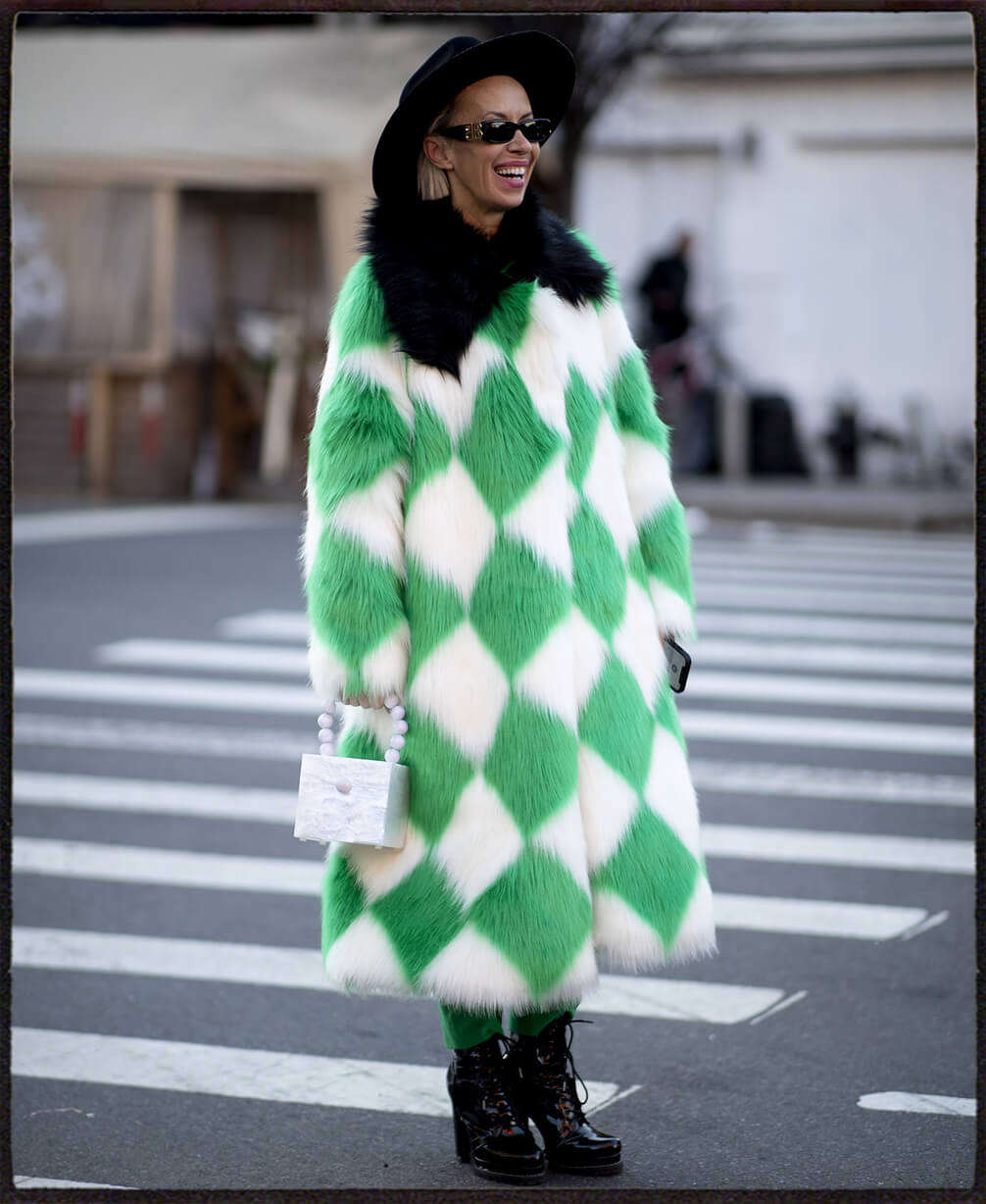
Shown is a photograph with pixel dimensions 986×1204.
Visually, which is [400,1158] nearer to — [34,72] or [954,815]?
[954,815]

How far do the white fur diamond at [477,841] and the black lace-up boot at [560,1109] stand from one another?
377 mm

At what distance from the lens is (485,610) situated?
318cm

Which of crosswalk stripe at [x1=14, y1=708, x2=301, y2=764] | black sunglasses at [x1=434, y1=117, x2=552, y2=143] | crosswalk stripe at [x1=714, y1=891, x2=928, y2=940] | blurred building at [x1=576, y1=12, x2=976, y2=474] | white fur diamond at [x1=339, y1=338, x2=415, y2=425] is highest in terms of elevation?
blurred building at [x1=576, y1=12, x2=976, y2=474]

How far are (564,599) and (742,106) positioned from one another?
1846 centimetres

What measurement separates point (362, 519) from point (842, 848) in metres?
3.30

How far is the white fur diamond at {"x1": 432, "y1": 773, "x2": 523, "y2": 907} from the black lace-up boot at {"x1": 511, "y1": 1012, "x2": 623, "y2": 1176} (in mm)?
377

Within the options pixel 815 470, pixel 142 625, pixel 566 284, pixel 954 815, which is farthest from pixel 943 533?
pixel 566 284

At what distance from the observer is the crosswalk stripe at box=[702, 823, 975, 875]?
5812 millimetres

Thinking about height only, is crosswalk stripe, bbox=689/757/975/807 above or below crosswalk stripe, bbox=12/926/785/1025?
above

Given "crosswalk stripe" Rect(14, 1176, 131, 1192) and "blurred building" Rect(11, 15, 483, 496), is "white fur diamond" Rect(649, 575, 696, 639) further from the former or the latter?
"blurred building" Rect(11, 15, 483, 496)

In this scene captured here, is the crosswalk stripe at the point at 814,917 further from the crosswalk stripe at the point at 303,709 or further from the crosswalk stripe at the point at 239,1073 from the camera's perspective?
the crosswalk stripe at the point at 303,709

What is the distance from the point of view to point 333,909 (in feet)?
10.8

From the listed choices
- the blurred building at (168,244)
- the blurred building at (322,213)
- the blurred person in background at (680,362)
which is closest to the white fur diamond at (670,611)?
the blurred building at (322,213)

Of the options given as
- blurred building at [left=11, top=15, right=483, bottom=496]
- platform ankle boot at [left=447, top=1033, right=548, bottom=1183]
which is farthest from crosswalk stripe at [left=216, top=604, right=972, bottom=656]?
blurred building at [left=11, top=15, right=483, bottom=496]
